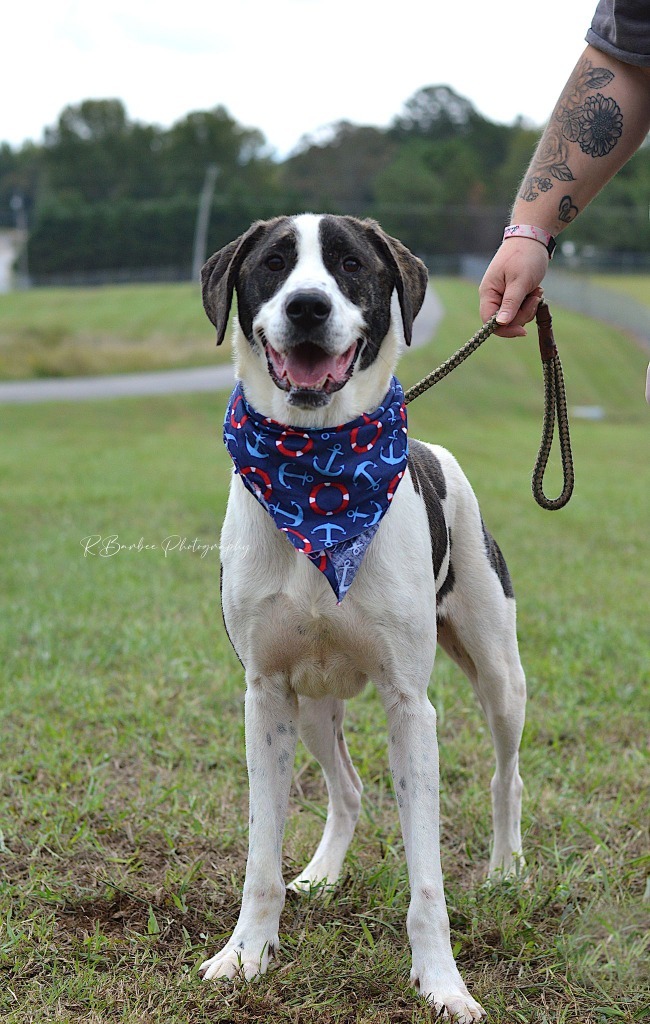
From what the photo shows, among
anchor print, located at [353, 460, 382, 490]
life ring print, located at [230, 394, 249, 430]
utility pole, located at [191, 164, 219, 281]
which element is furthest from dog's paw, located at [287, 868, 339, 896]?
utility pole, located at [191, 164, 219, 281]

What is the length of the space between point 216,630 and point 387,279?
10.4 ft

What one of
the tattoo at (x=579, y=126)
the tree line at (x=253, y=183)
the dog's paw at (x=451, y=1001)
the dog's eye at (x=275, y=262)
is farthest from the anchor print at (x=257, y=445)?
the tree line at (x=253, y=183)

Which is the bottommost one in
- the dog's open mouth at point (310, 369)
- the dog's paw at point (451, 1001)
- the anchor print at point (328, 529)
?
the dog's paw at point (451, 1001)

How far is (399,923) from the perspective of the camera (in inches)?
123

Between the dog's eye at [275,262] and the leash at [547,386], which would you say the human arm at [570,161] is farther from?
the dog's eye at [275,262]

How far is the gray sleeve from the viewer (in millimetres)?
2615

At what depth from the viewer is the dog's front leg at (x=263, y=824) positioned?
9.42 ft

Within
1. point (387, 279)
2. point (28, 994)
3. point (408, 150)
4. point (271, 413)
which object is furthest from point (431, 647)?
point (408, 150)

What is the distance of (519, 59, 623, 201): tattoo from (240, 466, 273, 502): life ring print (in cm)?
108

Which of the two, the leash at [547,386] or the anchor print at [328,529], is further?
the leash at [547,386]

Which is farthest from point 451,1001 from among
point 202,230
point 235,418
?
point 202,230

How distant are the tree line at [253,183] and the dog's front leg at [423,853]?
204 ft

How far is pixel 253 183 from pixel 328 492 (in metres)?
83.5

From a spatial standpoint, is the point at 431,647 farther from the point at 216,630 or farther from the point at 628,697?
the point at 216,630
